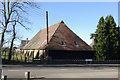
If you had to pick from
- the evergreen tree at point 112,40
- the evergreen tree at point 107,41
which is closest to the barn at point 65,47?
the evergreen tree at point 107,41

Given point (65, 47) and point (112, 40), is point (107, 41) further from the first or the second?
point (65, 47)

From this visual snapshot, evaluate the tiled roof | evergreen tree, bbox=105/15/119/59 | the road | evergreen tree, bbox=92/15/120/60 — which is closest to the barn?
the tiled roof

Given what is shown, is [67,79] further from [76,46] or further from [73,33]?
[73,33]

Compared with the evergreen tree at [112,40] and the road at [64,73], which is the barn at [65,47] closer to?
the evergreen tree at [112,40]

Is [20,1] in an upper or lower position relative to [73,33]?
upper

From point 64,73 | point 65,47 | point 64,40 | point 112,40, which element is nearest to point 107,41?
point 112,40

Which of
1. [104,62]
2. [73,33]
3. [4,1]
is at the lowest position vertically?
[104,62]

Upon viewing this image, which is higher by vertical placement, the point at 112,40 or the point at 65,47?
the point at 112,40

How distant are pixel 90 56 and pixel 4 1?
62.7 feet

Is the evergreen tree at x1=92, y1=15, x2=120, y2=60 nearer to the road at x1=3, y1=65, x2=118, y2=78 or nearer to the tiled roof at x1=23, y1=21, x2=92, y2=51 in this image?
the tiled roof at x1=23, y1=21, x2=92, y2=51

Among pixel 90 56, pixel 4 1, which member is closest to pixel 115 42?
pixel 90 56

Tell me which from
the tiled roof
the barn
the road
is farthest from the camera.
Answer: the tiled roof

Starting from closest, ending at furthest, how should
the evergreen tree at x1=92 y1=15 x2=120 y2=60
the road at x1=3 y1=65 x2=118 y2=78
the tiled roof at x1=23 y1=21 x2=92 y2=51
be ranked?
the road at x1=3 y1=65 x2=118 y2=78 < the evergreen tree at x1=92 y1=15 x2=120 y2=60 < the tiled roof at x1=23 y1=21 x2=92 y2=51

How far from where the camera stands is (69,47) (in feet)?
111
